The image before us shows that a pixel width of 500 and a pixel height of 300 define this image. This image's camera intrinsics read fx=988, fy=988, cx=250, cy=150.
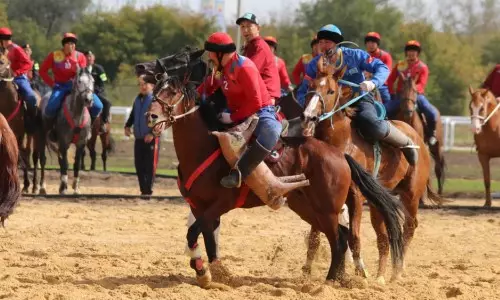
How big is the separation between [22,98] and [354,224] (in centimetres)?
950

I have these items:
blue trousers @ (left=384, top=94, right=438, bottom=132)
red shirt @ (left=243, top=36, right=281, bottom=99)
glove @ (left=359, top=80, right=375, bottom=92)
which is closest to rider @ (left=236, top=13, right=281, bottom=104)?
red shirt @ (left=243, top=36, right=281, bottom=99)

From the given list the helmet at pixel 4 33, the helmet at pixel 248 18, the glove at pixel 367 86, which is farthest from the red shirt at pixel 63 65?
the glove at pixel 367 86

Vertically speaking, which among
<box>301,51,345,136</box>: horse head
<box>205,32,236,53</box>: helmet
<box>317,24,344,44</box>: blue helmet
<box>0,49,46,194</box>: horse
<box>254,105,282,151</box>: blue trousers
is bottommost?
<box>0,49,46,194</box>: horse

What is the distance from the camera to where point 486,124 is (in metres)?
17.1

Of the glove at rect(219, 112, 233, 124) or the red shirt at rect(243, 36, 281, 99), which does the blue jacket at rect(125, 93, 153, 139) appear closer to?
the red shirt at rect(243, 36, 281, 99)

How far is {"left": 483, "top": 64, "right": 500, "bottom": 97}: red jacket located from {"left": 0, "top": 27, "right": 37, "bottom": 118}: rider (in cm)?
843

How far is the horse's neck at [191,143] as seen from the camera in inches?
335

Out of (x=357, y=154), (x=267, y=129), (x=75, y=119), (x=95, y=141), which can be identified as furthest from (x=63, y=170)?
(x=267, y=129)

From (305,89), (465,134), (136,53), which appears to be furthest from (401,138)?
(136,53)

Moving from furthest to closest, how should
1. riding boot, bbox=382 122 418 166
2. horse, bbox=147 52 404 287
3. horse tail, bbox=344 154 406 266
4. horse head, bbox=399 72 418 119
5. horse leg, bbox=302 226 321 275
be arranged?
horse head, bbox=399 72 418 119, riding boot, bbox=382 122 418 166, horse leg, bbox=302 226 321 275, horse tail, bbox=344 154 406 266, horse, bbox=147 52 404 287

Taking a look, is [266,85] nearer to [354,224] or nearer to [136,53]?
[354,224]

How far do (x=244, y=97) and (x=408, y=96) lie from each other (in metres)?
8.44

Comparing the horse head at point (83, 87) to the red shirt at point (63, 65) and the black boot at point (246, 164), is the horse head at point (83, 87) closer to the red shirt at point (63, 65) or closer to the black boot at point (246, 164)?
the red shirt at point (63, 65)

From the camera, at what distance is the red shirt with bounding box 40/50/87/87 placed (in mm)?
17469
